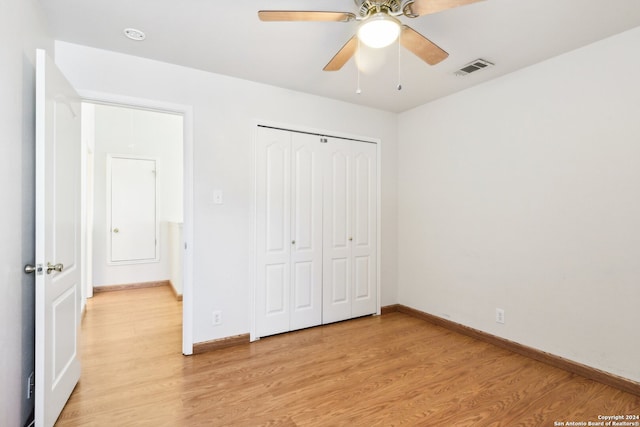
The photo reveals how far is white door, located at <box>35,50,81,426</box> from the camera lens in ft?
5.36

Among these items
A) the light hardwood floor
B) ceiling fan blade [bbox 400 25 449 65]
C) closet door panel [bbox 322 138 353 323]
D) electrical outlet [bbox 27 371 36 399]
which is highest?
ceiling fan blade [bbox 400 25 449 65]

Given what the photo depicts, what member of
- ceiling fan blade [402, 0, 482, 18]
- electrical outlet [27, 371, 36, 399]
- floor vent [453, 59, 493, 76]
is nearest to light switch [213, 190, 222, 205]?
electrical outlet [27, 371, 36, 399]

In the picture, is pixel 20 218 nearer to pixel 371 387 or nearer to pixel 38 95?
pixel 38 95

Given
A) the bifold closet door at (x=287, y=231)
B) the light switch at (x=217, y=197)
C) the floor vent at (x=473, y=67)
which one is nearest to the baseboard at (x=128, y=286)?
the bifold closet door at (x=287, y=231)

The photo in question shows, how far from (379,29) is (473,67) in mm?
1642

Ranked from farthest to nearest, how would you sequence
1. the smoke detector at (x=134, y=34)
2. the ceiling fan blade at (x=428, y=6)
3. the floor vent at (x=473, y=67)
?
the floor vent at (x=473, y=67)
the smoke detector at (x=134, y=34)
the ceiling fan blade at (x=428, y=6)

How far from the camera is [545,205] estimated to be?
2627mm

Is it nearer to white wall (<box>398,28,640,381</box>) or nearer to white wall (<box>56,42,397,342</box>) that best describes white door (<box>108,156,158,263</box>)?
white wall (<box>56,42,397,342</box>)

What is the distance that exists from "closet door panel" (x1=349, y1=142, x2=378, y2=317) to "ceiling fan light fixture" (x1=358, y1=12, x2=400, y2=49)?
2.08m

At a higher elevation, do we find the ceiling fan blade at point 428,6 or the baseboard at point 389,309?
the ceiling fan blade at point 428,6

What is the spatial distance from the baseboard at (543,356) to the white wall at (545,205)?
5 cm

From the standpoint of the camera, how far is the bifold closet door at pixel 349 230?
356 centimetres

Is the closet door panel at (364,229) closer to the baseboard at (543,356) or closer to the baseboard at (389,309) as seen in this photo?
the baseboard at (389,309)

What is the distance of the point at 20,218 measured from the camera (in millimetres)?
1681
